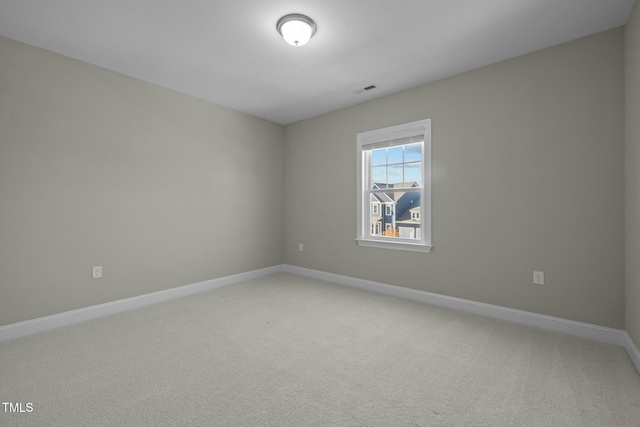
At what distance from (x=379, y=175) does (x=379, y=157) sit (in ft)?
0.82

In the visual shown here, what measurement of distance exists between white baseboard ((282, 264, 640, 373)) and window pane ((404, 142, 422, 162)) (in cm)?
163

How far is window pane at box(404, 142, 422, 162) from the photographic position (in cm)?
355

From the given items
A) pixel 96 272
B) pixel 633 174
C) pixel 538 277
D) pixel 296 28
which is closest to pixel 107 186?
pixel 96 272

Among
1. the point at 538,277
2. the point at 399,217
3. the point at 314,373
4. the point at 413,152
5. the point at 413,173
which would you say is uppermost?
the point at 413,152

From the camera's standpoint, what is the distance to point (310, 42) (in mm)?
2580

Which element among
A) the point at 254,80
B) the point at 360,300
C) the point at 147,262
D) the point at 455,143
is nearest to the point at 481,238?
the point at 455,143

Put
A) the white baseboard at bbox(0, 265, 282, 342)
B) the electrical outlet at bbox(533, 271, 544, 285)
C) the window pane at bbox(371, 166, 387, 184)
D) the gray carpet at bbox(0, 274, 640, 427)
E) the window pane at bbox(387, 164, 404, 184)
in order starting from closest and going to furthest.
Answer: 1. the gray carpet at bbox(0, 274, 640, 427)
2. the white baseboard at bbox(0, 265, 282, 342)
3. the electrical outlet at bbox(533, 271, 544, 285)
4. the window pane at bbox(387, 164, 404, 184)
5. the window pane at bbox(371, 166, 387, 184)

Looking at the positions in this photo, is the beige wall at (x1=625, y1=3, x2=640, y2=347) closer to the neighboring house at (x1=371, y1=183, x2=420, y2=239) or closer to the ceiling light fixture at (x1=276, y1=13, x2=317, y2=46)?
the neighboring house at (x1=371, y1=183, x2=420, y2=239)

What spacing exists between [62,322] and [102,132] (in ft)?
6.35

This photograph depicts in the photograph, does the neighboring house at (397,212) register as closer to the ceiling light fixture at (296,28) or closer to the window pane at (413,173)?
the window pane at (413,173)

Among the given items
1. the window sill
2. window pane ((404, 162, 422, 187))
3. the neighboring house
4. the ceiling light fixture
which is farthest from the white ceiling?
the window sill

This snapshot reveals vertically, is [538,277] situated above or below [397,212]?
below

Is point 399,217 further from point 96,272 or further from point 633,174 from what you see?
point 96,272

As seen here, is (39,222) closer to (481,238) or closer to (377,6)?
(377,6)
